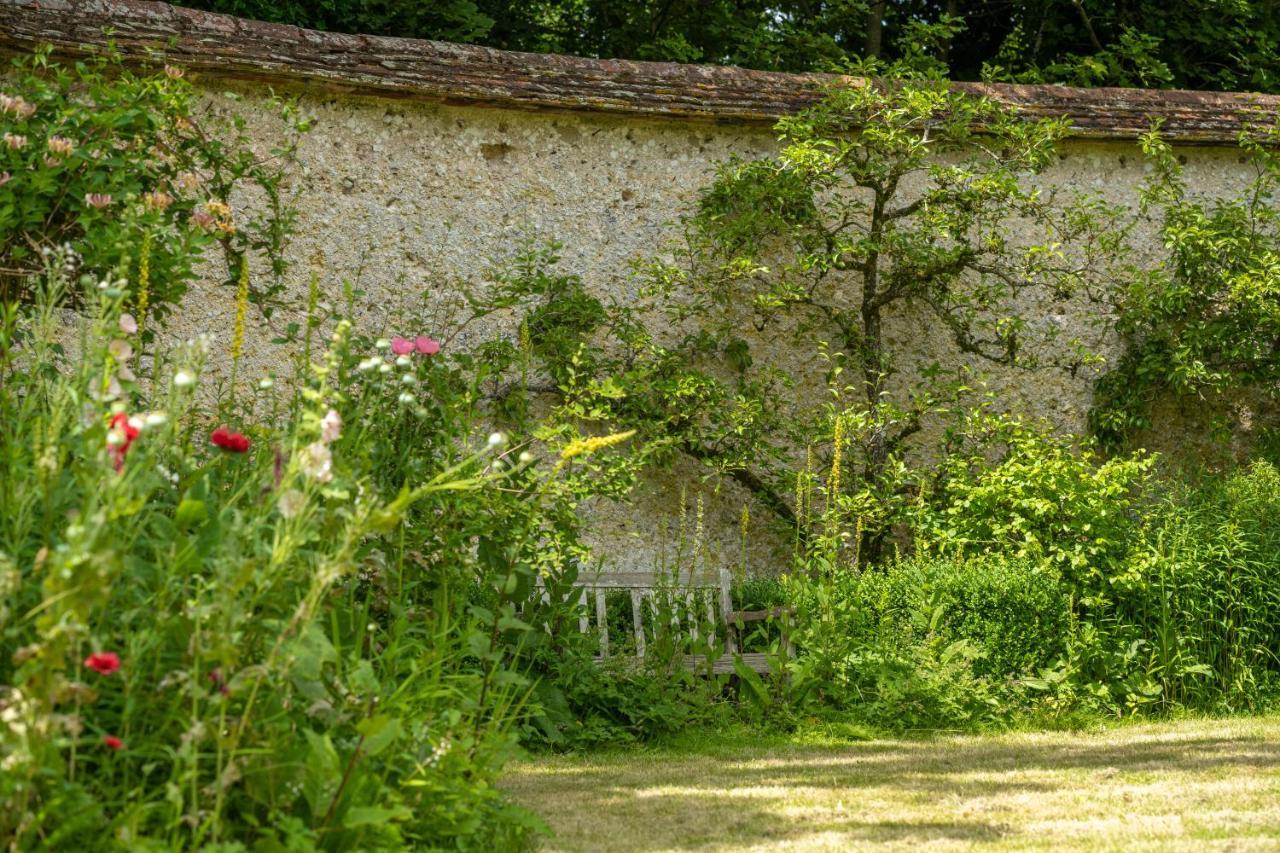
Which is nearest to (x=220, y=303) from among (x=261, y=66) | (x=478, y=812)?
(x=261, y=66)

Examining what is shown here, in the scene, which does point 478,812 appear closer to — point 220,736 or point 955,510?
point 220,736

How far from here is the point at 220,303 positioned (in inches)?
313

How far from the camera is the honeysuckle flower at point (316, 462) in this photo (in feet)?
9.86

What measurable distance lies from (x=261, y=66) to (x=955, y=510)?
4.56 meters

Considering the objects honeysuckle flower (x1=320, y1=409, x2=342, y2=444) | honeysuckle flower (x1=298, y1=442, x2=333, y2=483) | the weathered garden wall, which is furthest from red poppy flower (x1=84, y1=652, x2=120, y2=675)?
the weathered garden wall

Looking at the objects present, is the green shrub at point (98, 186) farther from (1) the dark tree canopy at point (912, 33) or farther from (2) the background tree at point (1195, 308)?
(1) the dark tree canopy at point (912, 33)

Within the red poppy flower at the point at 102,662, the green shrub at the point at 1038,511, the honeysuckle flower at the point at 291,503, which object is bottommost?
the green shrub at the point at 1038,511

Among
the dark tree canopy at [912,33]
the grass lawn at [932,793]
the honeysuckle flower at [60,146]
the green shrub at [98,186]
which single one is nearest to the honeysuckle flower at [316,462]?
the grass lawn at [932,793]

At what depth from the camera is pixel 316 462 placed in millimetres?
3021

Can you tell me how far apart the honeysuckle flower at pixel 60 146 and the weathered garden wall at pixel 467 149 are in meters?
2.74

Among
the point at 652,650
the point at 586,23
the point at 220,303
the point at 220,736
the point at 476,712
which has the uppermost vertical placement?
the point at 586,23

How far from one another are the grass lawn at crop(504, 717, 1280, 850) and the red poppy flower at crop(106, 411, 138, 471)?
6.03ft

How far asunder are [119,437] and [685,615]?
14.8 ft

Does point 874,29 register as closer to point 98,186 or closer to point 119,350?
point 98,186
